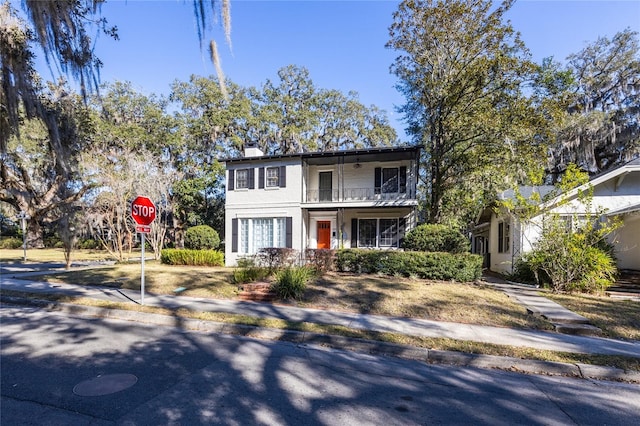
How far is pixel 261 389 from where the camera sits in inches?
160

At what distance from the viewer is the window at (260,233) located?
1904cm

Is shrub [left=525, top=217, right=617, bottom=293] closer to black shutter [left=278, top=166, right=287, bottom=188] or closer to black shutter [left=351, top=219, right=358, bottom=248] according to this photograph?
black shutter [left=351, top=219, right=358, bottom=248]

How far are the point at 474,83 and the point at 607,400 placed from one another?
49.6 ft

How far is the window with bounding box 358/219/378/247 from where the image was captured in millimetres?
19266

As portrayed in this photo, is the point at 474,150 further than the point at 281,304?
Yes

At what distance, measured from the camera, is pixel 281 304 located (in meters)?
9.15

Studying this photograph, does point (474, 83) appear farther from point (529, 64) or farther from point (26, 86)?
point (26, 86)

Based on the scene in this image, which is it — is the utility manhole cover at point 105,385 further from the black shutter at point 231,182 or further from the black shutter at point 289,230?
the black shutter at point 231,182

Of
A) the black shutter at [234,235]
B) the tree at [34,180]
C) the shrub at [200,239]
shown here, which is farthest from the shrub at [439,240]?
the tree at [34,180]

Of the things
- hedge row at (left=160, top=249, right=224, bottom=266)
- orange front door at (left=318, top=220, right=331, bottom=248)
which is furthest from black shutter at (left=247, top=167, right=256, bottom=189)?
orange front door at (left=318, top=220, right=331, bottom=248)

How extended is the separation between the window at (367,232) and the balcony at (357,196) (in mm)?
1515

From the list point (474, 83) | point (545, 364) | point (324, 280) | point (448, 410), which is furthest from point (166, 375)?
point (474, 83)

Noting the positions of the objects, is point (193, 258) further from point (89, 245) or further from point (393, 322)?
point (89, 245)

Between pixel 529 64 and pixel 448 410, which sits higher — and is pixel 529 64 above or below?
above
